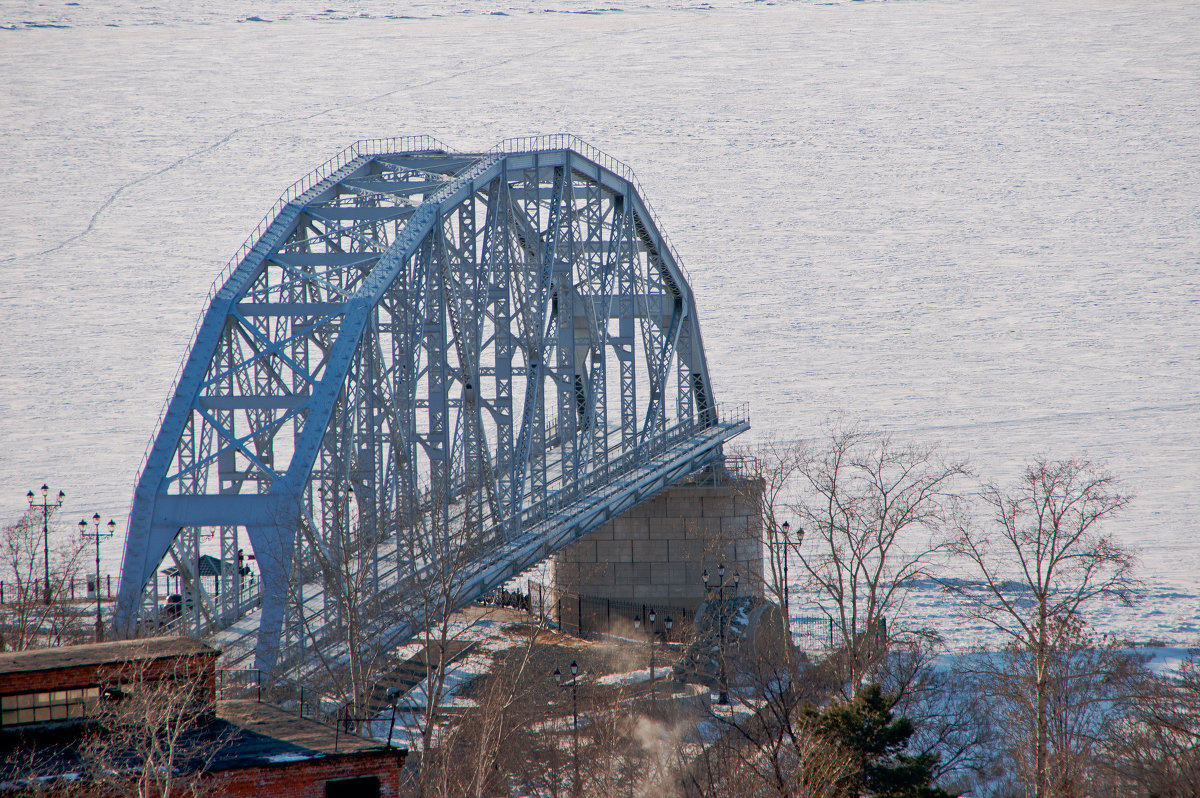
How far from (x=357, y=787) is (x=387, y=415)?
1679 cm

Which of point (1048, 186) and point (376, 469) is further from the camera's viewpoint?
point (1048, 186)

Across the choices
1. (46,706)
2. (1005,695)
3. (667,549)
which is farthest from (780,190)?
(46,706)

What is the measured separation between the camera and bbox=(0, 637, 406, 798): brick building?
20.0 metres

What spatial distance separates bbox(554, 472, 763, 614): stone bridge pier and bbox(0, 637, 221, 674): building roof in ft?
97.2

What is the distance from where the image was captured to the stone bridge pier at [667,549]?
52844 millimetres

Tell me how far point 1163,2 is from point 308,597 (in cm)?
15983

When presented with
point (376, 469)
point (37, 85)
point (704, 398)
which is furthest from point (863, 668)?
point (37, 85)

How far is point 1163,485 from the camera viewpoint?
77.9 meters

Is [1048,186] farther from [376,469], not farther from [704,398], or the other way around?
[376,469]

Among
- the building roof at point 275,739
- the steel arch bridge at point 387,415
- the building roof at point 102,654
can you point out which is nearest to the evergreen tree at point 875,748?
the steel arch bridge at point 387,415

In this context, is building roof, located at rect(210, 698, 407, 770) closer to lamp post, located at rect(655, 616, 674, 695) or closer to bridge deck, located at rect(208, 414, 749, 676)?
bridge deck, located at rect(208, 414, 749, 676)

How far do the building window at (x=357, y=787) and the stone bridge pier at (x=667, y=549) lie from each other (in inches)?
1231

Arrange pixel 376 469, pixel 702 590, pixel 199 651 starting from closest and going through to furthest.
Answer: pixel 199 651, pixel 376 469, pixel 702 590

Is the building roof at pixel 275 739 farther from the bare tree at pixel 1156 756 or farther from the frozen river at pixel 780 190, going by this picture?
the frozen river at pixel 780 190
